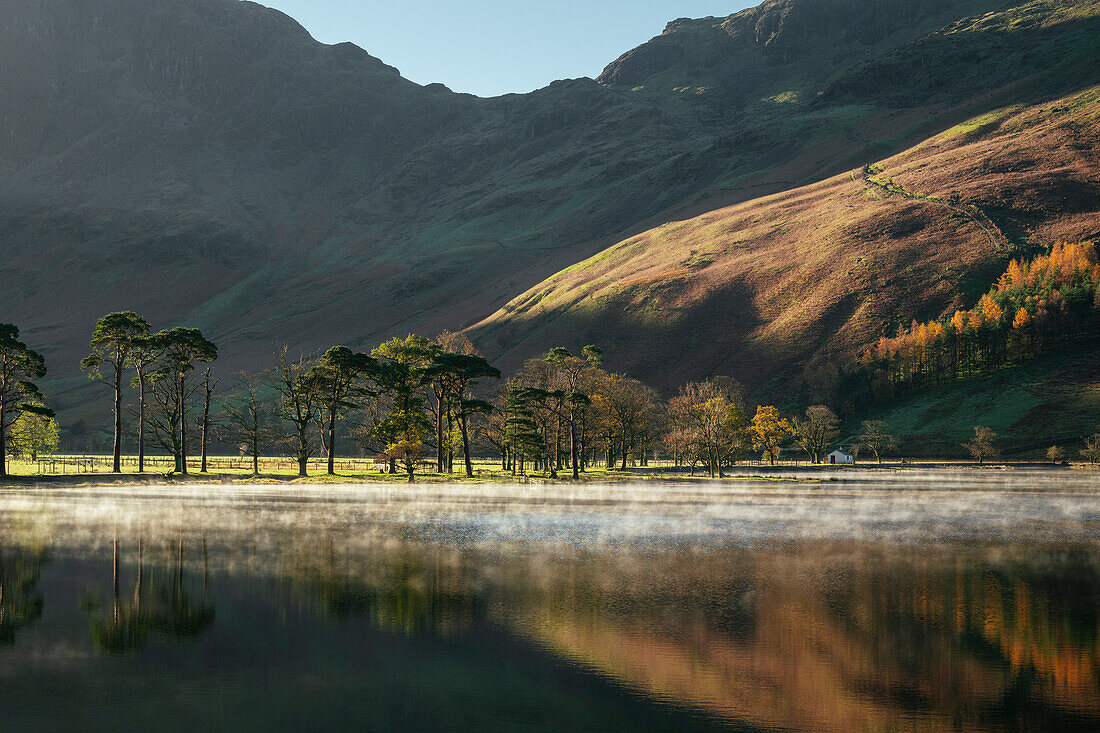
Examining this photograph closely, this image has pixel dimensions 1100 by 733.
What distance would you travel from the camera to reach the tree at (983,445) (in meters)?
161

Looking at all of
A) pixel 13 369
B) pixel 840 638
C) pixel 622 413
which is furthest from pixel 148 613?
pixel 622 413

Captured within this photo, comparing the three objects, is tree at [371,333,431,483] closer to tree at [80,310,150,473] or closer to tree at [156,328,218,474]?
tree at [156,328,218,474]

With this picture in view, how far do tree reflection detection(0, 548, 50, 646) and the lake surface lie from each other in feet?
0.37

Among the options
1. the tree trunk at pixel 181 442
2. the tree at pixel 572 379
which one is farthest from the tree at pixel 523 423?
the tree trunk at pixel 181 442

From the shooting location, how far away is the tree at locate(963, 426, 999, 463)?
16082 cm

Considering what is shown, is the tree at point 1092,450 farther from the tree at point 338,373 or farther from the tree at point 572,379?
the tree at point 338,373

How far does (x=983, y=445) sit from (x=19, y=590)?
16812cm

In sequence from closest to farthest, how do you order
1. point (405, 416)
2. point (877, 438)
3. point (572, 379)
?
1. point (405, 416)
2. point (572, 379)
3. point (877, 438)

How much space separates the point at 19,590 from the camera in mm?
24281

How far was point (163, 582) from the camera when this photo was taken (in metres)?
25.7

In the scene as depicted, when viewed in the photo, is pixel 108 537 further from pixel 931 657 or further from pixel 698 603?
pixel 931 657

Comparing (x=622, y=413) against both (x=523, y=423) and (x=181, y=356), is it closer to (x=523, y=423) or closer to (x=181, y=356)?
(x=523, y=423)

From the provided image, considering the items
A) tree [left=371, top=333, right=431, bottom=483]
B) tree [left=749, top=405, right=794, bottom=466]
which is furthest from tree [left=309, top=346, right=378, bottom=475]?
tree [left=749, top=405, right=794, bottom=466]

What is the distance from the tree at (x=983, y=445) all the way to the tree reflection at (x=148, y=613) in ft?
540
